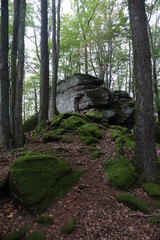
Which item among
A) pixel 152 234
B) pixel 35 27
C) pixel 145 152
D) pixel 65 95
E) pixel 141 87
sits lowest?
pixel 152 234

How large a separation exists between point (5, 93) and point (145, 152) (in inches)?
224

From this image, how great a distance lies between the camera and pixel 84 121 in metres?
Answer: 8.89

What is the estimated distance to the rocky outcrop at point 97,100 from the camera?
11.3 metres

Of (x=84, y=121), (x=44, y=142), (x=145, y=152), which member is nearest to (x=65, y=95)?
(x=84, y=121)

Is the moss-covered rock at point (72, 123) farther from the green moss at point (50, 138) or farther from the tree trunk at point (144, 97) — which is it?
the tree trunk at point (144, 97)

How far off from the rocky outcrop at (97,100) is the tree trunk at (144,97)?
6117 mm

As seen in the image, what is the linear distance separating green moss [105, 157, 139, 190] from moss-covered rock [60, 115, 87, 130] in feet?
11.1

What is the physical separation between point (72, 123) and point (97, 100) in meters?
3.55

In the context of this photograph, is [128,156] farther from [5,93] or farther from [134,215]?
[5,93]

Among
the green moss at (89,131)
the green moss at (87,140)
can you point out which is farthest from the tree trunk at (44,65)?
the green moss at (87,140)

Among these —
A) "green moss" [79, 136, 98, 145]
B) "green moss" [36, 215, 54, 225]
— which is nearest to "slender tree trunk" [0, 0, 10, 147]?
"green moss" [79, 136, 98, 145]

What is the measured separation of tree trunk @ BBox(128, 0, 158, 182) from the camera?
484cm

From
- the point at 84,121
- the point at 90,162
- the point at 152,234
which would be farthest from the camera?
the point at 84,121

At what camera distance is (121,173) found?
4.71m
